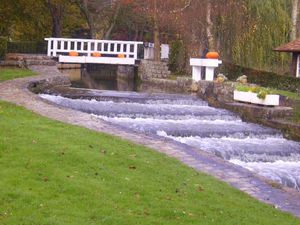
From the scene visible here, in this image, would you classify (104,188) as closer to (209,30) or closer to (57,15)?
(209,30)

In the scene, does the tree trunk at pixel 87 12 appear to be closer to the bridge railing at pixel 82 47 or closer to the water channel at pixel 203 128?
the bridge railing at pixel 82 47

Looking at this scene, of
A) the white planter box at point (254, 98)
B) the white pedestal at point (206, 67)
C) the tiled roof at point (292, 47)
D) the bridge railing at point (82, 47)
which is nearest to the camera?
the white planter box at point (254, 98)

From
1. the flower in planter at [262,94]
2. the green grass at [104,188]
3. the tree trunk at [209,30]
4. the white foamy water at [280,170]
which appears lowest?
the white foamy water at [280,170]

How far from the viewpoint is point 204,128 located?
13.9 m

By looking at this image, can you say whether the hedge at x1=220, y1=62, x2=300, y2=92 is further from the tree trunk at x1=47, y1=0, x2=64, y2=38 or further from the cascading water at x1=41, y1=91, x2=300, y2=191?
the tree trunk at x1=47, y1=0, x2=64, y2=38

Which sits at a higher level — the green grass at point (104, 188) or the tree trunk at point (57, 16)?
the tree trunk at point (57, 16)

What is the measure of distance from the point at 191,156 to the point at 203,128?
3.83 meters

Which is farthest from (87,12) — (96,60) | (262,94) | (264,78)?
(262,94)

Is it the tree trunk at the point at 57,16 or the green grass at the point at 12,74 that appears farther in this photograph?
the tree trunk at the point at 57,16

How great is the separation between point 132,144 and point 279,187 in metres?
2.73

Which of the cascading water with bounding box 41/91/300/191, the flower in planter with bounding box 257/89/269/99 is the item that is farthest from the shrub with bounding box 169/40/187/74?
the flower in planter with bounding box 257/89/269/99

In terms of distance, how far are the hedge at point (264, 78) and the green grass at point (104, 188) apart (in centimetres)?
1165

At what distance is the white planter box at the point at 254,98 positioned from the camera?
52.5 feet

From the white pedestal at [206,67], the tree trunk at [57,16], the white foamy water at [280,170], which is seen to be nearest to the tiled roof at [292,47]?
the white pedestal at [206,67]
